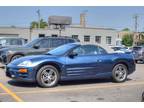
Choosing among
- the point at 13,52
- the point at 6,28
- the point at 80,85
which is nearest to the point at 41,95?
the point at 80,85

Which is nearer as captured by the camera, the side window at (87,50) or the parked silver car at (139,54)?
the side window at (87,50)

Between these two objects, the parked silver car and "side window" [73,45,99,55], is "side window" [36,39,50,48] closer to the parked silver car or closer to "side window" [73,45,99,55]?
"side window" [73,45,99,55]

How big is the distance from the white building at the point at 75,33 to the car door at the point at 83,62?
136 feet

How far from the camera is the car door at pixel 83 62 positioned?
12.0 m

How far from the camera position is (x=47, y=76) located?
1156 centimetres

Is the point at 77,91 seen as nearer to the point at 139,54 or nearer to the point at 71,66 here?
the point at 71,66

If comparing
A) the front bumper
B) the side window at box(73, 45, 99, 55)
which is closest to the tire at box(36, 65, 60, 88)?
the front bumper

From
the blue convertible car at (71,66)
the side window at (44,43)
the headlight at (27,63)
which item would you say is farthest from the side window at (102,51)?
the side window at (44,43)

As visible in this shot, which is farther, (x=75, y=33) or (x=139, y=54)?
(x=75, y=33)

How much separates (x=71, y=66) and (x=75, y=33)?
49.4 m

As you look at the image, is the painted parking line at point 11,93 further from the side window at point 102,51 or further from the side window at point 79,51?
the side window at point 102,51

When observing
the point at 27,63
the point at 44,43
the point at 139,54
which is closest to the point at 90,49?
the point at 27,63

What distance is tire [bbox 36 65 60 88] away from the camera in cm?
1145
